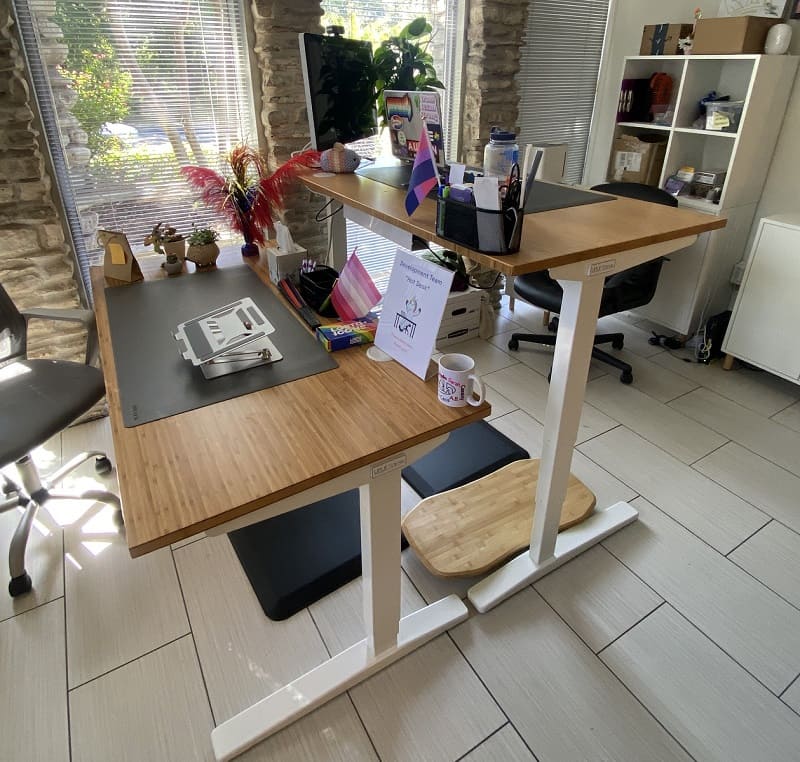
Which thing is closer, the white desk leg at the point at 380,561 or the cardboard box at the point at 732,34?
the white desk leg at the point at 380,561

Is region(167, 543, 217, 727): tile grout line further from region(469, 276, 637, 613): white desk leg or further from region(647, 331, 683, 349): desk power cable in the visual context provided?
region(647, 331, 683, 349): desk power cable

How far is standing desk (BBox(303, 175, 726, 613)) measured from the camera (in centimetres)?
114

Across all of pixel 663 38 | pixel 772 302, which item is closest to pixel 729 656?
pixel 772 302

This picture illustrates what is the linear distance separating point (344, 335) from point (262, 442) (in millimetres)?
425

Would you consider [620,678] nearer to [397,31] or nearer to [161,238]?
[161,238]

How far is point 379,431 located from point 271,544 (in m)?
0.93

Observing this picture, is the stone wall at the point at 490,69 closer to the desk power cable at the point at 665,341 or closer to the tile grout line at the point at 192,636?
the desk power cable at the point at 665,341

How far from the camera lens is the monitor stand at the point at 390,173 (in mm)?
1727

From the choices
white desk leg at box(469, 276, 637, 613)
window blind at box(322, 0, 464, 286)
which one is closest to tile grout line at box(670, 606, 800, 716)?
white desk leg at box(469, 276, 637, 613)

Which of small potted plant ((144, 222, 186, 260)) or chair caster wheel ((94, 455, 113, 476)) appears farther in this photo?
chair caster wheel ((94, 455, 113, 476))

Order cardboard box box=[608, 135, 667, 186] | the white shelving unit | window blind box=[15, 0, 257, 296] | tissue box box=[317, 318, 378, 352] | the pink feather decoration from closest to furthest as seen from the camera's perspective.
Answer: tissue box box=[317, 318, 378, 352] < the pink feather decoration < window blind box=[15, 0, 257, 296] < the white shelving unit < cardboard box box=[608, 135, 667, 186]

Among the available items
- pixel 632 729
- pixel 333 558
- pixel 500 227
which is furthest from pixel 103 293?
pixel 632 729

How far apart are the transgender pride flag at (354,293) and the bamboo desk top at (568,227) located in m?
0.16

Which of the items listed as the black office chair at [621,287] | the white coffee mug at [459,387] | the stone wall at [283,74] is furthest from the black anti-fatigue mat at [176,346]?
the black office chair at [621,287]
